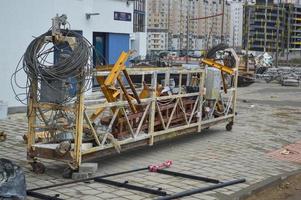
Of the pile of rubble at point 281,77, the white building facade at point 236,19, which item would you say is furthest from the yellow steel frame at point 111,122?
the white building facade at point 236,19

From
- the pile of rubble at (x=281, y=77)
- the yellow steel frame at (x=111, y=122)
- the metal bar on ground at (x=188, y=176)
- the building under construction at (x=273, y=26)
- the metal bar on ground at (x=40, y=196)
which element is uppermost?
the building under construction at (x=273, y=26)

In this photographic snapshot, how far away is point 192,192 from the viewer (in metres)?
6.84

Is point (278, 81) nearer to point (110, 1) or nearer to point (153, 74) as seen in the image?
point (110, 1)

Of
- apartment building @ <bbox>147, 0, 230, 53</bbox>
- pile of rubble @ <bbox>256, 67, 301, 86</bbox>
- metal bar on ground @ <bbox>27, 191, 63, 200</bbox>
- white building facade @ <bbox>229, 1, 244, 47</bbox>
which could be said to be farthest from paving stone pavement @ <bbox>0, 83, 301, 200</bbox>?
apartment building @ <bbox>147, 0, 230, 53</bbox>

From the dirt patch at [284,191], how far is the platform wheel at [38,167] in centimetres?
286

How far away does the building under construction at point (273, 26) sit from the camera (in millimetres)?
75625

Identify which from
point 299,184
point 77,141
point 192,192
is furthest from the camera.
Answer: point 299,184

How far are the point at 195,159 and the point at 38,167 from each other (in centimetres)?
279

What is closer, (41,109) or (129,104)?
(41,109)

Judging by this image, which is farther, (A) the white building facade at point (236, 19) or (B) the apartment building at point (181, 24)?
(B) the apartment building at point (181, 24)

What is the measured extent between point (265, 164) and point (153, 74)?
2.41 m

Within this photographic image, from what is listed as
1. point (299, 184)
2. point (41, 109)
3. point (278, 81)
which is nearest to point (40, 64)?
point (41, 109)

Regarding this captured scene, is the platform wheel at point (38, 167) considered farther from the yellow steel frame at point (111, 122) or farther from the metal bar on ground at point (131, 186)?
the metal bar on ground at point (131, 186)

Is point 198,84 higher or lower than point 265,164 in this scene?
higher
